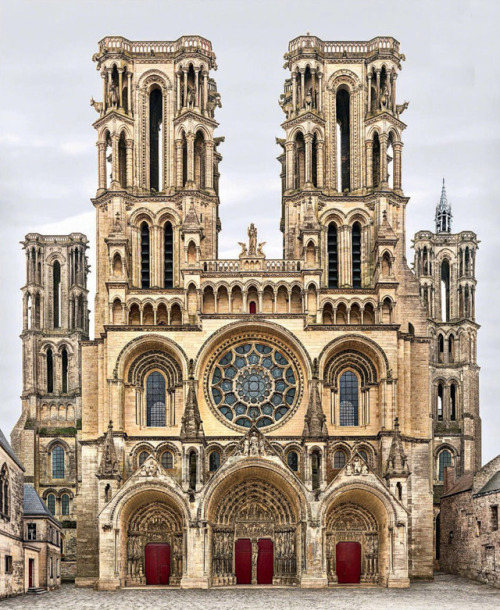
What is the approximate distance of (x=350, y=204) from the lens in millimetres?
65938

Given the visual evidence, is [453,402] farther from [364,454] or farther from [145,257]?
[145,257]

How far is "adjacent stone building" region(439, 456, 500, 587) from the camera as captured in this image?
5847 centimetres

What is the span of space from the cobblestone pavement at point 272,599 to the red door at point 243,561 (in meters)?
2.38

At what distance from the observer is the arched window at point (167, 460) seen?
6103 centimetres

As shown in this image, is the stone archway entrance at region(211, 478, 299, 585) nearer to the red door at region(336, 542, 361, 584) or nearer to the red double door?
the red double door

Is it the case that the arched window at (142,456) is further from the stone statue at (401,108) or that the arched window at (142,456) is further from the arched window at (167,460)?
the stone statue at (401,108)

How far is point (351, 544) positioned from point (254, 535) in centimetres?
539

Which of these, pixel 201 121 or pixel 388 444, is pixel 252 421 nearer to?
pixel 388 444

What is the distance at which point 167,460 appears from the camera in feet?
201

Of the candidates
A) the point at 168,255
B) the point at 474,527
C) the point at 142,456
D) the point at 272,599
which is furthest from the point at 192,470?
the point at 474,527

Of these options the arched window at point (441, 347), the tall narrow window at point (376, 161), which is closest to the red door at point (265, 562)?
the tall narrow window at point (376, 161)

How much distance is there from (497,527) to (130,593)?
1973 centimetres

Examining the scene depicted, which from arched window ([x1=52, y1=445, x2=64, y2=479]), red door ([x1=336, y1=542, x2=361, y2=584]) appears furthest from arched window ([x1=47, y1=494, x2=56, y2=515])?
red door ([x1=336, y1=542, x2=361, y2=584])

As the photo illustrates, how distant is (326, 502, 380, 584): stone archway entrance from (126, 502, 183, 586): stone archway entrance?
27.5 feet
